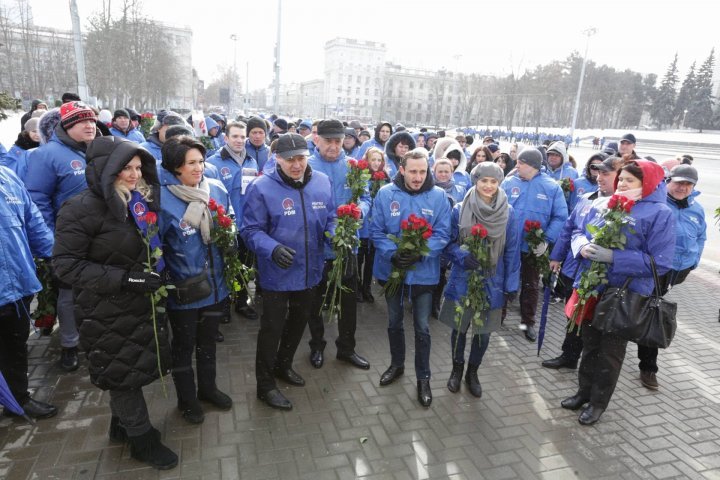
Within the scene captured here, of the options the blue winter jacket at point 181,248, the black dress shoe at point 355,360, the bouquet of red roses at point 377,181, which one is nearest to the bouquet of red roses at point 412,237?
the black dress shoe at point 355,360

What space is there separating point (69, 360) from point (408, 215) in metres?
3.60

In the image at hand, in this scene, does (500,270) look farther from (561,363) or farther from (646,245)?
(561,363)

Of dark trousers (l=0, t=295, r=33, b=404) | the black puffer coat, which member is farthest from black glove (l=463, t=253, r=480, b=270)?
dark trousers (l=0, t=295, r=33, b=404)

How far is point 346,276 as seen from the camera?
4.23 m

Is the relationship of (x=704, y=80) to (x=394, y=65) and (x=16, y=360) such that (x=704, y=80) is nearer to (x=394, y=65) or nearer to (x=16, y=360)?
(x=394, y=65)

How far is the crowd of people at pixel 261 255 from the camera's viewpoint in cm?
280

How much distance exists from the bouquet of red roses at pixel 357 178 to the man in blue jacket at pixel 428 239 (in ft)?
1.80

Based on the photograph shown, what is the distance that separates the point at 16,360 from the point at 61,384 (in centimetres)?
66

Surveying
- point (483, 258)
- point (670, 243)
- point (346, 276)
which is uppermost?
point (670, 243)

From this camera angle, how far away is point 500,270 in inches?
163

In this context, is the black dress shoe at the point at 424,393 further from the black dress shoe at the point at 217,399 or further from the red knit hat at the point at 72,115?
the red knit hat at the point at 72,115

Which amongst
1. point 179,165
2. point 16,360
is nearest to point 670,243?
point 179,165

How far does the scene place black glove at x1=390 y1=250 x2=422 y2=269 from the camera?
3.79m

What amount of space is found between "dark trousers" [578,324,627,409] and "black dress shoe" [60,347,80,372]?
16.3ft
